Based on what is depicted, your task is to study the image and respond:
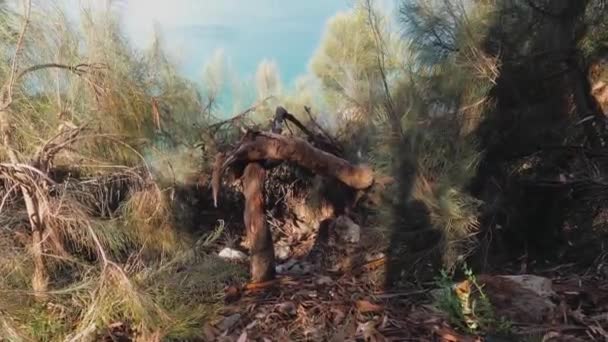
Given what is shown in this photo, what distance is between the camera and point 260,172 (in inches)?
153

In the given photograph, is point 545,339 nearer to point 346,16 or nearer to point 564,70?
point 564,70

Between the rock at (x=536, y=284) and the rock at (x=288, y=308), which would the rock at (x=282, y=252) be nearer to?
the rock at (x=288, y=308)

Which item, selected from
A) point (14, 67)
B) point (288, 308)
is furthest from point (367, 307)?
point (14, 67)

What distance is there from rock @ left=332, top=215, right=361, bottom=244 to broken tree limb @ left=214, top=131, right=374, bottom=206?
0.65 metres

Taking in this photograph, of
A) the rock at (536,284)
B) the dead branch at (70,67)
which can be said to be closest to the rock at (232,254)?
the dead branch at (70,67)

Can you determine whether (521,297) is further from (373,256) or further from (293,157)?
(293,157)

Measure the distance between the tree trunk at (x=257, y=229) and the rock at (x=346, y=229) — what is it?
98 cm

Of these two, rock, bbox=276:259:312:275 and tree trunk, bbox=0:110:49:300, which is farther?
rock, bbox=276:259:312:275

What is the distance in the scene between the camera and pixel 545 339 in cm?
272

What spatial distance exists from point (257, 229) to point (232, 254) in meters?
0.94

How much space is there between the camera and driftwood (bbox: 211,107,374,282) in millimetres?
3803

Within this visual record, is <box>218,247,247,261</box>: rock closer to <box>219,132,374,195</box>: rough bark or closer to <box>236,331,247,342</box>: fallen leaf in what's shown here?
<box>219,132,374,195</box>: rough bark

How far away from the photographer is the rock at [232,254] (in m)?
Result: 4.56

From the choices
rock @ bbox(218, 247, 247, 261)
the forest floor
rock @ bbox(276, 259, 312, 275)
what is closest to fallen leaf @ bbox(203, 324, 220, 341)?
the forest floor
